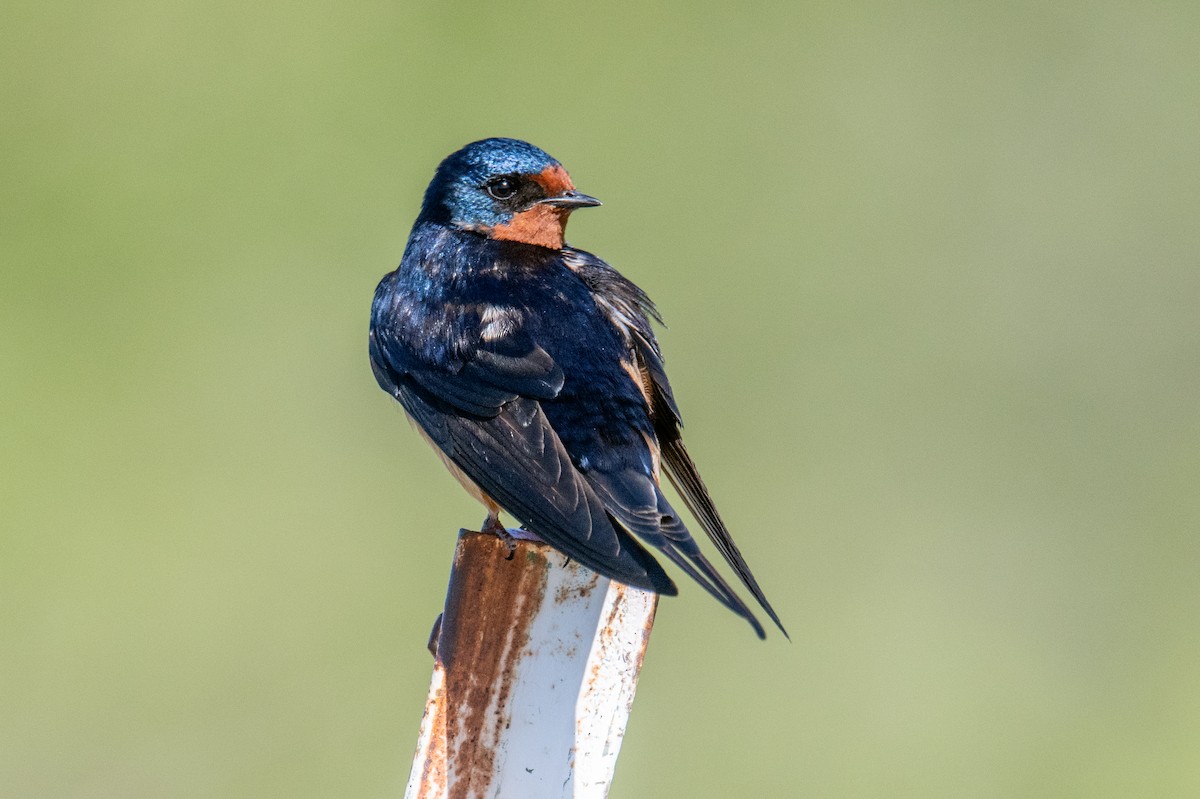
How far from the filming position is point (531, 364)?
2.73 metres

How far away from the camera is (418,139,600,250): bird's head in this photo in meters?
3.12

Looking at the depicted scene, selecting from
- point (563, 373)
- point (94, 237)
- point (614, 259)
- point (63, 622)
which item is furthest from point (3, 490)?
point (563, 373)

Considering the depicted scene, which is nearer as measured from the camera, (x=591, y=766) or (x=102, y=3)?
(x=591, y=766)

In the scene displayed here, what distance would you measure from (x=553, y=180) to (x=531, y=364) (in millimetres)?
510

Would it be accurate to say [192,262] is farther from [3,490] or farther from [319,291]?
[3,490]

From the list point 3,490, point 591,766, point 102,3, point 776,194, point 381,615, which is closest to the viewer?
point 591,766

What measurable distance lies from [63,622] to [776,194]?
3299mm

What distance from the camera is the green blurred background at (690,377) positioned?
4.82 m

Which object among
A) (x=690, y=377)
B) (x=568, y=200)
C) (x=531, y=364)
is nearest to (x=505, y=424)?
(x=531, y=364)

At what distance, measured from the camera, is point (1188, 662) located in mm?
5223

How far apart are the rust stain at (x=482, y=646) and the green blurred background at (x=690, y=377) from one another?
2584 millimetres

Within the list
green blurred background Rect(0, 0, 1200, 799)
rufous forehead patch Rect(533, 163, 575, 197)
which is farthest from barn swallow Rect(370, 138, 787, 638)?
green blurred background Rect(0, 0, 1200, 799)

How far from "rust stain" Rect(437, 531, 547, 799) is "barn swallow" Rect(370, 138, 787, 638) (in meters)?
0.26

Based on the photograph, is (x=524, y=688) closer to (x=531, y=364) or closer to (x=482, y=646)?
(x=482, y=646)
